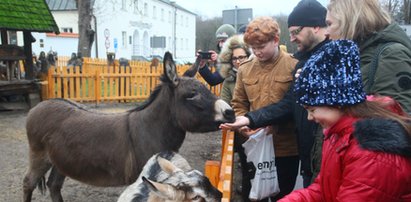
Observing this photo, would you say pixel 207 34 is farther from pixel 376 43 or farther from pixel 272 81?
pixel 376 43

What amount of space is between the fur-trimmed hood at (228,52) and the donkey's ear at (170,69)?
1108 millimetres

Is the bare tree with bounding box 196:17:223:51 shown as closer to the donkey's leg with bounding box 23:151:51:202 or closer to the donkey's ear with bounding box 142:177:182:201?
the donkey's leg with bounding box 23:151:51:202

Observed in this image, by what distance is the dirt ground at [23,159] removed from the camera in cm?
506

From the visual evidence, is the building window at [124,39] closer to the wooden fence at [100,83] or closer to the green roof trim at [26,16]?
the wooden fence at [100,83]

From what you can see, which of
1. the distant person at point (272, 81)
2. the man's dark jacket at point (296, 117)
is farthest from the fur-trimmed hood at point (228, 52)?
the man's dark jacket at point (296, 117)

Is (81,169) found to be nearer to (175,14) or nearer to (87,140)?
(87,140)

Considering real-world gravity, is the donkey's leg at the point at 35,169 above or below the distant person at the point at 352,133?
below

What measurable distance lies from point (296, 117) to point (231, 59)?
162cm

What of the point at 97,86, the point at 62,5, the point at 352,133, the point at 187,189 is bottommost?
the point at 97,86

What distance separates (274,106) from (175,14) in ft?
215

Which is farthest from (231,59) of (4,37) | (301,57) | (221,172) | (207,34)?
(207,34)

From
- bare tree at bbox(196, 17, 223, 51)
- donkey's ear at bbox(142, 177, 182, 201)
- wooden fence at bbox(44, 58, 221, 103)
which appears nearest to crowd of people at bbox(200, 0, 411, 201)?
donkey's ear at bbox(142, 177, 182, 201)

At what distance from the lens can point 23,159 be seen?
6688mm

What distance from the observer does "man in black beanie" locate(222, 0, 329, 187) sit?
8.79 ft
